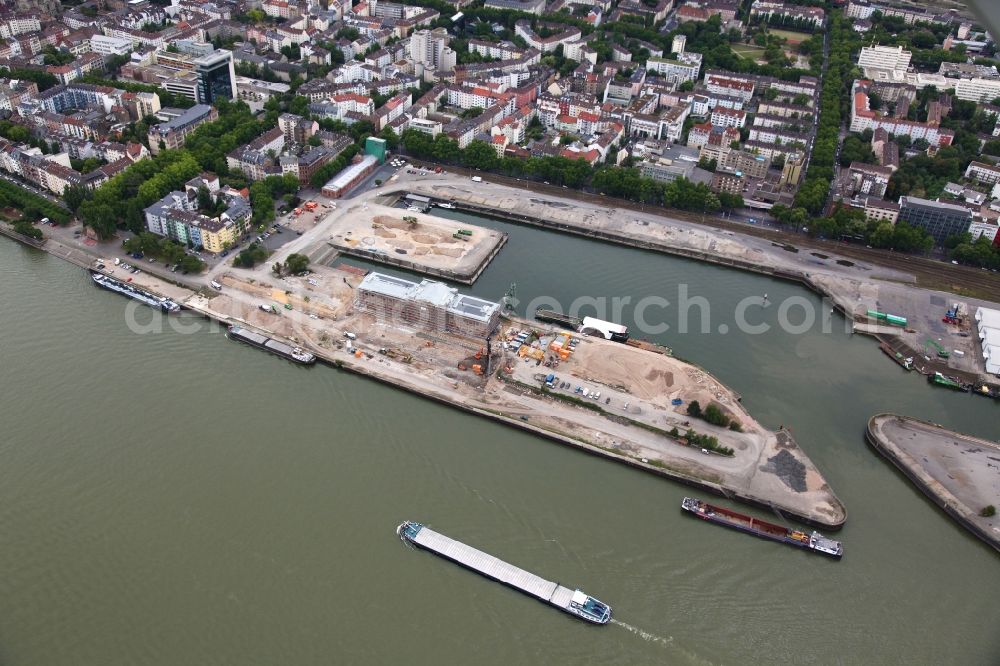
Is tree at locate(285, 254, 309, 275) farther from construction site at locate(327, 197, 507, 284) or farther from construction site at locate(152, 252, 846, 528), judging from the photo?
construction site at locate(327, 197, 507, 284)

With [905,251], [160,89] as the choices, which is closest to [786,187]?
[905,251]

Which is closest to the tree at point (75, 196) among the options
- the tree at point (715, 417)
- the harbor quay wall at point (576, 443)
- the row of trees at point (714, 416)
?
the harbor quay wall at point (576, 443)

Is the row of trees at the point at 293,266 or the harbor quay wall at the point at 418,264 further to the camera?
the harbor quay wall at the point at 418,264

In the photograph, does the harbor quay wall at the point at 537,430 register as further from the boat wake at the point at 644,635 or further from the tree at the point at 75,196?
the tree at the point at 75,196

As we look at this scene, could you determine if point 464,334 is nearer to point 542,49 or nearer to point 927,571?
point 927,571

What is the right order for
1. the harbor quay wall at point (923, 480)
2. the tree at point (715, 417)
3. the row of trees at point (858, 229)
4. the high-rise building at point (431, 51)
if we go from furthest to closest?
the high-rise building at point (431, 51) → the row of trees at point (858, 229) → the tree at point (715, 417) → the harbor quay wall at point (923, 480)

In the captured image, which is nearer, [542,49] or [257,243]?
[257,243]
